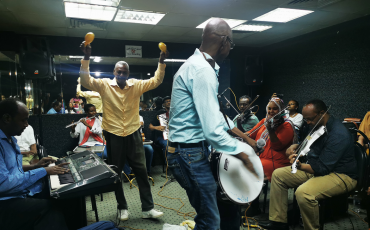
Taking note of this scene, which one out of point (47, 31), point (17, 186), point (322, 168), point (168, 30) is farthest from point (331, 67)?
point (47, 31)

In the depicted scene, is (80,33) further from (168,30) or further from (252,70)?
(252,70)

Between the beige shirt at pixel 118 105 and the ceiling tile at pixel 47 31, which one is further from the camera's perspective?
the ceiling tile at pixel 47 31

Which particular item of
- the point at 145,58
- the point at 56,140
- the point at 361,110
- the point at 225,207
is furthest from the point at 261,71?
the point at 225,207

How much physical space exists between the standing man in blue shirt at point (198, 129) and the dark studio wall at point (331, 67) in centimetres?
476

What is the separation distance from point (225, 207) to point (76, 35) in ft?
18.2

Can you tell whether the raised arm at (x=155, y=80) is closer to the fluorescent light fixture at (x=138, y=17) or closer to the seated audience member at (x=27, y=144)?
the seated audience member at (x=27, y=144)

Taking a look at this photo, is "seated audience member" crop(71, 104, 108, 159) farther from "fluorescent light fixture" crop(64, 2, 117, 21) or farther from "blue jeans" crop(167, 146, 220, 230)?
"blue jeans" crop(167, 146, 220, 230)

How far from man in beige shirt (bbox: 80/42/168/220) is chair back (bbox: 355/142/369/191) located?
195 centimetres

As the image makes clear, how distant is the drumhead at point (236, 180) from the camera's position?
1343 millimetres

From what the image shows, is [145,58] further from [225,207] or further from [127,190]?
[225,207]

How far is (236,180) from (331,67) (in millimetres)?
5182

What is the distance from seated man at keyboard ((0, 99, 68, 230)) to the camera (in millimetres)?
1442

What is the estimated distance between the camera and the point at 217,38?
1.33 metres

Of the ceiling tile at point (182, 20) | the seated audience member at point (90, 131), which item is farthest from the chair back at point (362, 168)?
the ceiling tile at point (182, 20)
